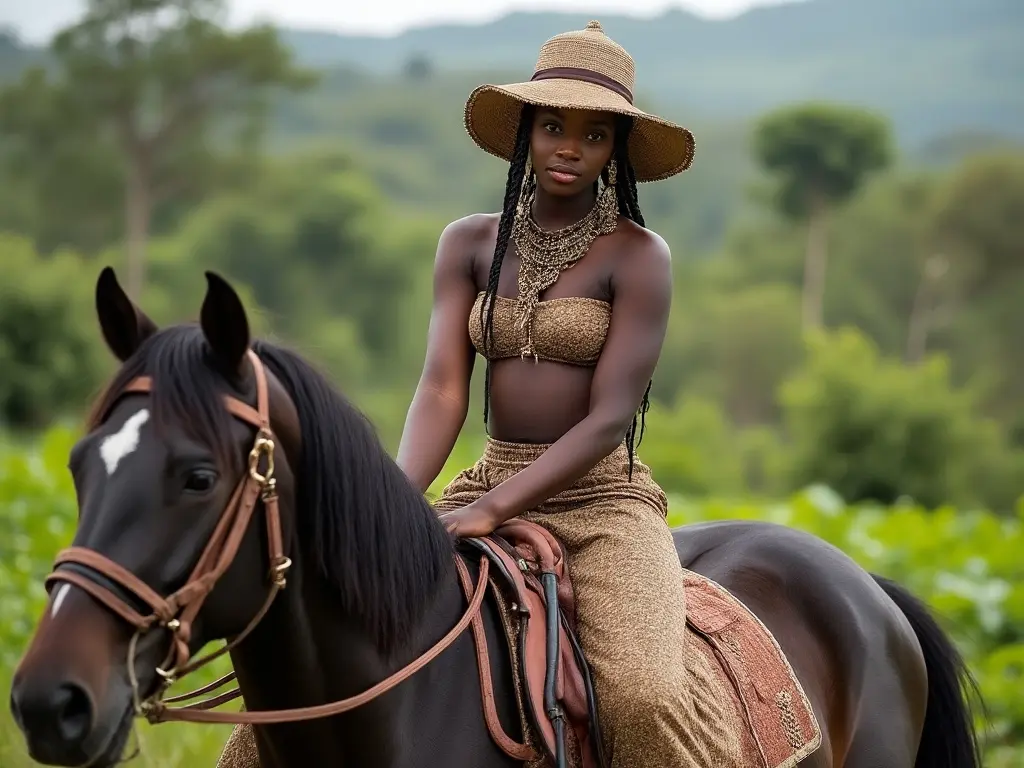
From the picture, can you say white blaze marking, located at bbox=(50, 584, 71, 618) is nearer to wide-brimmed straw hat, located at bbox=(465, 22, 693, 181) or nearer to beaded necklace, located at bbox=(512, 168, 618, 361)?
beaded necklace, located at bbox=(512, 168, 618, 361)

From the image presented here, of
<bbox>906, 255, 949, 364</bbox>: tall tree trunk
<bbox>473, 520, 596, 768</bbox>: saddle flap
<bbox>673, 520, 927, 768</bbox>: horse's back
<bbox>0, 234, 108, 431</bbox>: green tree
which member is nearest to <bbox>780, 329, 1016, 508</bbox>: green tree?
<bbox>0, 234, 108, 431</bbox>: green tree

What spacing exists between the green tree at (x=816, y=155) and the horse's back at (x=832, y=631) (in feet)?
182

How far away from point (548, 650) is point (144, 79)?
191ft

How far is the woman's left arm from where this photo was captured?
10.8 feet

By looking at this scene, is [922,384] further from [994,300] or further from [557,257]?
[994,300]

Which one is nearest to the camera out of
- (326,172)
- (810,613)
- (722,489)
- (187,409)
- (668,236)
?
(187,409)

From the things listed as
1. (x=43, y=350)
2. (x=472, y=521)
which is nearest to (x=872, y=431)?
(x=43, y=350)

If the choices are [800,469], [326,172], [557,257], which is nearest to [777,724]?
[557,257]

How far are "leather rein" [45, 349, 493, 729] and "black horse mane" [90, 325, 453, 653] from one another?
0.05 metres

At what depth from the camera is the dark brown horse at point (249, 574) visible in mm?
2301

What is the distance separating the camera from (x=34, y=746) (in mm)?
2242

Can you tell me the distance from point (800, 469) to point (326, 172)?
201 feet

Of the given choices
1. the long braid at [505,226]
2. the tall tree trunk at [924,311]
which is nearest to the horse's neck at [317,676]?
the long braid at [505,226]

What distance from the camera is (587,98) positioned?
11.4 ft
